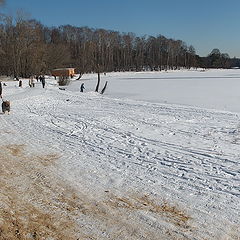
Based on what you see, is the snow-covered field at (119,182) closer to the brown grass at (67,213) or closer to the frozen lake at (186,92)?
the brown grass at (67,213)

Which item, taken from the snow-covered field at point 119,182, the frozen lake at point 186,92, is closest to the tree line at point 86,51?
the frozen lake at point 186,92

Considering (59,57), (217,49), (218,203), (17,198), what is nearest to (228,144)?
(218,203)

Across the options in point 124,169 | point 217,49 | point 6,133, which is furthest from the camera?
point 217,49

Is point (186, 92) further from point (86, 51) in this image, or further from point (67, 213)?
point (86, 51)

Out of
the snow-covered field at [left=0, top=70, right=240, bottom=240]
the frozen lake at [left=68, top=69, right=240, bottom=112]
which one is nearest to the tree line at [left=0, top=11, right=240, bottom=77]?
the frozen lake at [left=68, top=69, right=240, bottom=112]

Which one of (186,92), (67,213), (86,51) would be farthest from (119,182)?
(86,51)

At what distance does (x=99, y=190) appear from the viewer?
22.6 ft

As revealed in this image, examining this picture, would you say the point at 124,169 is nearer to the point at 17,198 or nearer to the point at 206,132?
the point at 17,198

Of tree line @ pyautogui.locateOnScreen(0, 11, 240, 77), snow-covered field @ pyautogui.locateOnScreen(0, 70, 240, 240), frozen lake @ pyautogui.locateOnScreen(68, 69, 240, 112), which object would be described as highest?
tree line @ pyautogui.locateOnScreen(0, 11, 240, 77)

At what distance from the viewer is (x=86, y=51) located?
104m

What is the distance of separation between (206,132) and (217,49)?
16282 centimetres

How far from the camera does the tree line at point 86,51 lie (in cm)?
6831

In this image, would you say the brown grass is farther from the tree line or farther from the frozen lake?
the tree line

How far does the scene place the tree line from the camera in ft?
224
